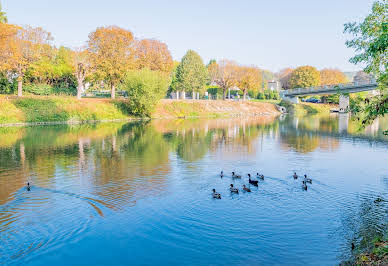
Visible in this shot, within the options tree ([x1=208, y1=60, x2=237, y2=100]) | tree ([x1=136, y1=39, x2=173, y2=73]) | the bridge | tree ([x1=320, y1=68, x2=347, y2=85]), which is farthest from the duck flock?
tree ([x1=320, y1=68, x2=347, y2=85])

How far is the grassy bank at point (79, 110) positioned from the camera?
7950 cm

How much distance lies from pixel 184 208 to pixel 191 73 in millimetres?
106114

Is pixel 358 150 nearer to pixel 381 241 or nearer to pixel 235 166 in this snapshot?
pixel 235 166

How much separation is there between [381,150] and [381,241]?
33.2m

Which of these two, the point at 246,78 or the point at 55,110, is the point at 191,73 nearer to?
the point at 246,78

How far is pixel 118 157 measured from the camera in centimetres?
4116

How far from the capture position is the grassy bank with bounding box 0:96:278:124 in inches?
3130

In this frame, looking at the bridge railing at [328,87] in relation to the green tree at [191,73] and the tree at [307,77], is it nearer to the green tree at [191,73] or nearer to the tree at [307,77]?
the tree at [307,77]

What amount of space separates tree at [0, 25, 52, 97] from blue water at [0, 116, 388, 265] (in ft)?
156

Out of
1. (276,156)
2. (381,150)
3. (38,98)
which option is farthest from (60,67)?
(381,150)

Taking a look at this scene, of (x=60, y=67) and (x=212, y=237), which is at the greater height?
(x=60, y=67)

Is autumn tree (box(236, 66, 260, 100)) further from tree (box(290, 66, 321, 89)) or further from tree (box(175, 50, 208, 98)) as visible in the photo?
tree (box(290, 66, 321, 89))

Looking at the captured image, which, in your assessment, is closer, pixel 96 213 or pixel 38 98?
pixel 96 213

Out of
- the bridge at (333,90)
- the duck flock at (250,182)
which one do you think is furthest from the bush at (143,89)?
the duck flock at (250,182)
